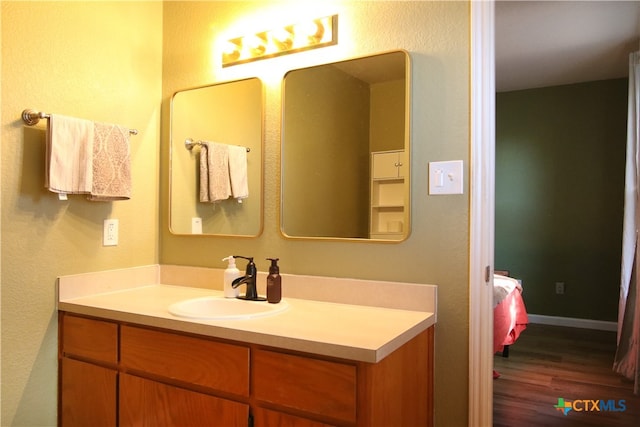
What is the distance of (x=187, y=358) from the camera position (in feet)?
4.78

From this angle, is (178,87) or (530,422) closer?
(178,87)

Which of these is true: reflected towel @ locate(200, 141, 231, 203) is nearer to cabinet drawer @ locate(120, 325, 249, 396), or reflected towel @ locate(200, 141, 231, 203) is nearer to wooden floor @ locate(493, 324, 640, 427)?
cabinet drawer @ locate(120, 325, 249, 396)

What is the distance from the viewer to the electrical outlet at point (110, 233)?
6.45ft

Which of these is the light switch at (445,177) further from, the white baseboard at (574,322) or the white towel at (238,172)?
the white baseboard at (574,322)

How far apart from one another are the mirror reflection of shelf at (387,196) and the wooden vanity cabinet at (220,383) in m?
0.41

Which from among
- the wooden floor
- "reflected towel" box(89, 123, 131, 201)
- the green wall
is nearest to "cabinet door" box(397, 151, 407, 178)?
"reflected towel" box(89, 123, 131, 201)

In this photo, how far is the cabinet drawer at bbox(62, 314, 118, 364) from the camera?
1642 mm

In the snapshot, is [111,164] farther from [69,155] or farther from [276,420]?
[276,420]

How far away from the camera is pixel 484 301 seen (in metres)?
1.57

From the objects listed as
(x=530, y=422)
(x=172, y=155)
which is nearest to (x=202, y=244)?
(x=172, y=155)

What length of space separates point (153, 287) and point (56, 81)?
99 cm

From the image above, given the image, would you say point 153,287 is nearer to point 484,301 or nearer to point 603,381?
point 484,301

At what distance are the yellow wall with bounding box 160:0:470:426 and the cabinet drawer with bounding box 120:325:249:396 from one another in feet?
1.85

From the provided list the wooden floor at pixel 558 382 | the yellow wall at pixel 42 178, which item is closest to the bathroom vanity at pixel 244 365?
the yellow wall at pixel 42 178
